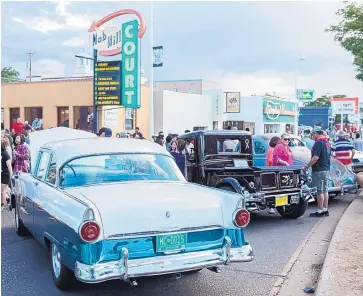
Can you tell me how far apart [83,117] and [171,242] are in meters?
20.9

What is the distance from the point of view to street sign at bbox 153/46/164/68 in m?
19.6

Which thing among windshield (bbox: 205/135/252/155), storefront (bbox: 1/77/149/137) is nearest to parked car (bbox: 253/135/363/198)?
windshield (bbox: 205/135/252/155)

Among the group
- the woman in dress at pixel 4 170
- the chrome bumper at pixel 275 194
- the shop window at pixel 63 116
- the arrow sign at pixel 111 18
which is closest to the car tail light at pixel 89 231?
the chrome bumper at pixel 275 194

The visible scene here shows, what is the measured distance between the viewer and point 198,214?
4.83 metres

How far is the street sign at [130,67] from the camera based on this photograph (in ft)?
65.0

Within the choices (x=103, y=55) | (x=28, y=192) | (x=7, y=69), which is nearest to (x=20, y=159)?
(x=28, y=192)

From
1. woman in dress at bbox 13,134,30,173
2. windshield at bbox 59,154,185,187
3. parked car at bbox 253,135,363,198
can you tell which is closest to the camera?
windshield at bbox 59,154,185,187

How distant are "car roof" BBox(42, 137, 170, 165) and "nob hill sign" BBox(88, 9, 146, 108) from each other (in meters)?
13.7

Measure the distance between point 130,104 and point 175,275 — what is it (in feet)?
51.9

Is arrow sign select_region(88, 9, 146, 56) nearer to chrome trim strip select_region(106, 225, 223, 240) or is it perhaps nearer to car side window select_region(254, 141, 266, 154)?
car side window select_region(254, 141, 266, 154)

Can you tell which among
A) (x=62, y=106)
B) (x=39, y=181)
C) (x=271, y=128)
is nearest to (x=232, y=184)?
(x=39, y=181)

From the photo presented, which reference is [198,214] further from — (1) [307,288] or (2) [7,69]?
(2) [7,69]

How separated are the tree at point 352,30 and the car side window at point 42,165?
55.3ft

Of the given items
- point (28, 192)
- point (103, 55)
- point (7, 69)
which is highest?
point (7, 69)
